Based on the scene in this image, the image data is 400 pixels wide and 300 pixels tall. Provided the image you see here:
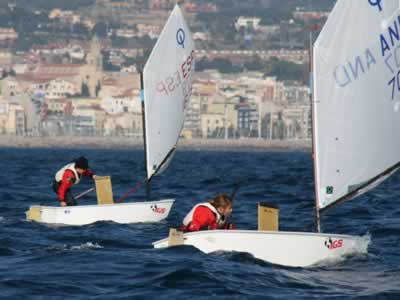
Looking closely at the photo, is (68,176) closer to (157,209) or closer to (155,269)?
(157,209)

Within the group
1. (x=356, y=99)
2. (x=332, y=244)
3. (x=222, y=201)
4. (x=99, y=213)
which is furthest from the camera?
(x=99, y=213)

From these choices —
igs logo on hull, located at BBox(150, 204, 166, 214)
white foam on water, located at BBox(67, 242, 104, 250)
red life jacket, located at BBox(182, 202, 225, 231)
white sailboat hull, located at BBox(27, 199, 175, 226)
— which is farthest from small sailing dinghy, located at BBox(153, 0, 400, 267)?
igs logo on hull, located at BBox(150, 204, 166, 214)

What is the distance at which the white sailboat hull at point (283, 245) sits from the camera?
23.5 meters

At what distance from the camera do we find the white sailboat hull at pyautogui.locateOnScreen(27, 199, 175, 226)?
31.3m

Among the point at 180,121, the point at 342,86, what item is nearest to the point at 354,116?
the point at 342,86

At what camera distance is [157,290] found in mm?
21359

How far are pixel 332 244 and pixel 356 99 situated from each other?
2.36m

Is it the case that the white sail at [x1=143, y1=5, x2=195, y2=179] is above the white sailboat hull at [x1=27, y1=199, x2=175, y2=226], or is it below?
above

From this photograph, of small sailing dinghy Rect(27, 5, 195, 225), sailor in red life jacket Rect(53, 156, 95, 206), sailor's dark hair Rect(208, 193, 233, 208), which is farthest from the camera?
small sailing dinghy Rect(27, 5, 195, 225)

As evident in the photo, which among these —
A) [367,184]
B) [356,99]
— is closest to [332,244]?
[367,184]

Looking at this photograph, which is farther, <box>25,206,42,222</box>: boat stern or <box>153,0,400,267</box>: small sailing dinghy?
<box>25,206,42,222</box>: boat stern

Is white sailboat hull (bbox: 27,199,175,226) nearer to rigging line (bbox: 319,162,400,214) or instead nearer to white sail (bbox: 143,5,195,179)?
white sail (bbox: 143,5,195,179)

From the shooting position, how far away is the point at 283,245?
23.5 meters

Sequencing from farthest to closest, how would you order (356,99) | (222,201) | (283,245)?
(222,201)
(356,99)
(283,245)
